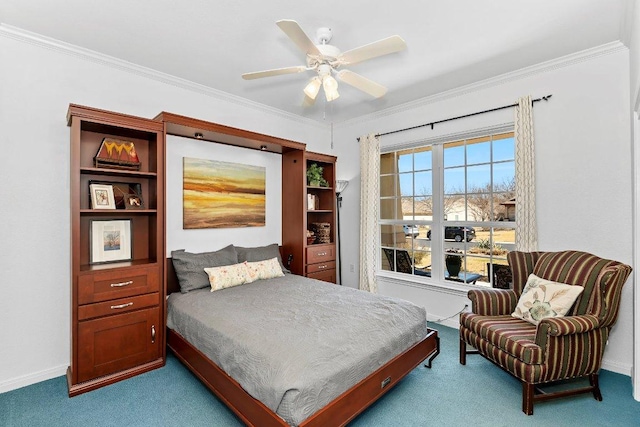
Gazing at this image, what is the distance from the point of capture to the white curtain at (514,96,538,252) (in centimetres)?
309

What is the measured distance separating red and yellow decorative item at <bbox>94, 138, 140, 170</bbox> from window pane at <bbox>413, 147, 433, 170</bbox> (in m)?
3.18

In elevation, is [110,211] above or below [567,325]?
above

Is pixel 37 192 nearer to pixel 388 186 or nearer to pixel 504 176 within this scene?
pixel 388 186

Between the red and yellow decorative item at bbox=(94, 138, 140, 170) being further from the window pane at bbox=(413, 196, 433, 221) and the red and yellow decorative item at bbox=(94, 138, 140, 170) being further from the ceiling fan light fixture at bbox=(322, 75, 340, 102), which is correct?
the window pane at bbox=(413, 196, 433, 221)

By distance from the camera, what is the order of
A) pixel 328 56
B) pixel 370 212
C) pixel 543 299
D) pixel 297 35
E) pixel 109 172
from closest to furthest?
pixel 297 35
pixel 328 56
pixel 543 299
pixel 109 172
pixel 370 212

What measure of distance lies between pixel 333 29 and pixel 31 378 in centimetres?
360

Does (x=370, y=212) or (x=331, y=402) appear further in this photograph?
(x=370, y=212)

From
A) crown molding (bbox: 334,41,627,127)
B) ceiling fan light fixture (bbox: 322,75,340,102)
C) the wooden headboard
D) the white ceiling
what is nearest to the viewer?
the white ceiling

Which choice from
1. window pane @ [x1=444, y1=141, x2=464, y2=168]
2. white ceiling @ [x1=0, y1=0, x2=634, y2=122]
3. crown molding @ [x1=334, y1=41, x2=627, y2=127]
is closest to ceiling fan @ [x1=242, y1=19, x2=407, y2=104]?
white ceiling @ [x1=0, y1=0, x2=634, y2=122]

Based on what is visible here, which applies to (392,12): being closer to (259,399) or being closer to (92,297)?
(259,399)

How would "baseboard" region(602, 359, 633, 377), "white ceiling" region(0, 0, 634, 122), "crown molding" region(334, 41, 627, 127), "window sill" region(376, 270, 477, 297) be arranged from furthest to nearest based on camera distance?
"window sill" region(376, 270, 477, 297), "crown molding" region(334, 41, 627, 127), "baseboard" region(602, 359, 633, 377), "white ceiling" region(0, 0, 634, 122)

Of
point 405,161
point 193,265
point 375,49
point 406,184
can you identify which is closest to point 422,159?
point 405,161

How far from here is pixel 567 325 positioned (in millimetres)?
2121

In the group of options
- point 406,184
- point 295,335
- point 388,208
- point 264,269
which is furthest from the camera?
point 388,208
